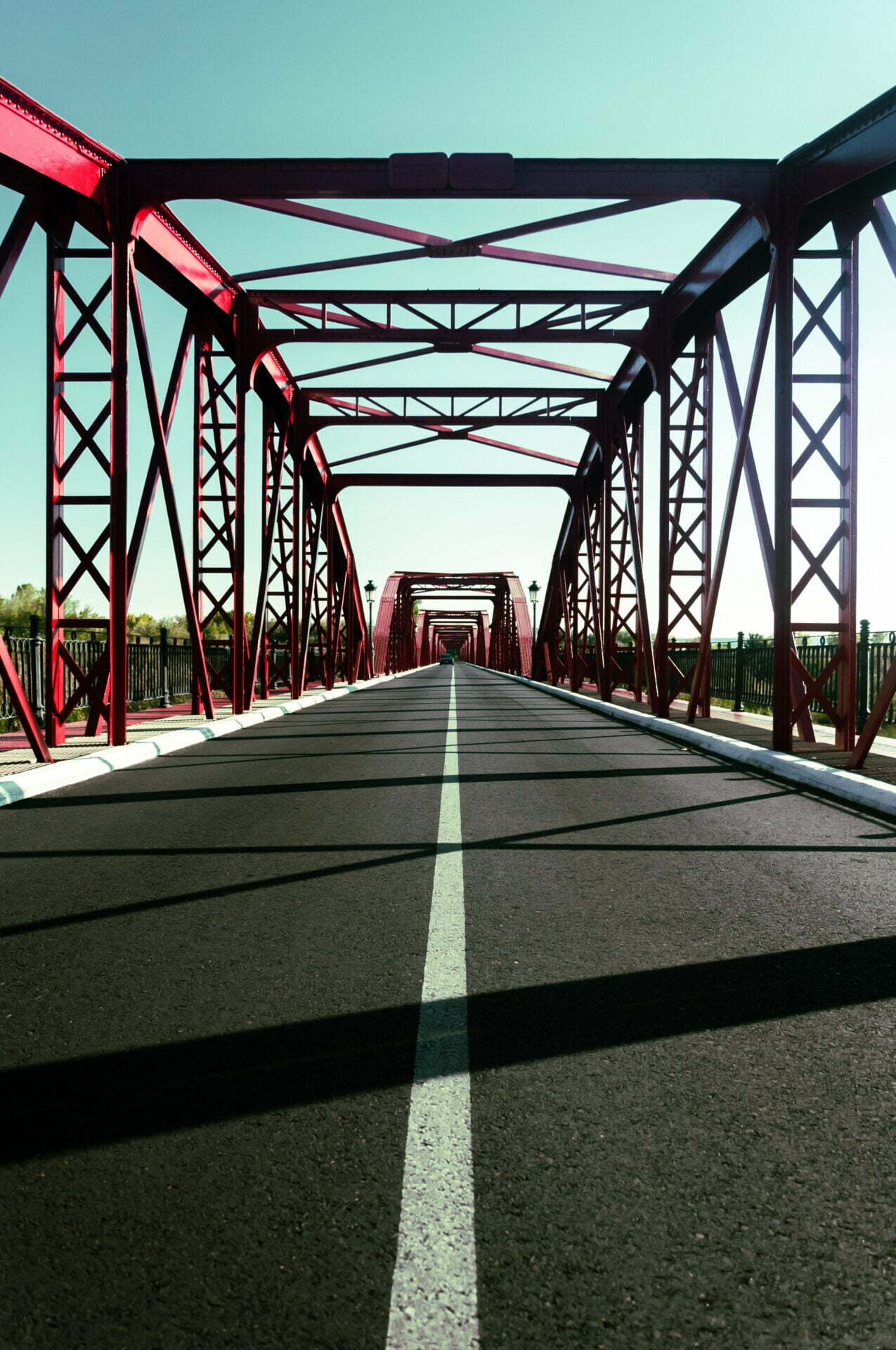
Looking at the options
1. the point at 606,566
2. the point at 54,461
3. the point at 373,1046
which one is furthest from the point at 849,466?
the point at 606,566

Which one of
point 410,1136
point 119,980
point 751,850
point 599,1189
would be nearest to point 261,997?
point 119,980

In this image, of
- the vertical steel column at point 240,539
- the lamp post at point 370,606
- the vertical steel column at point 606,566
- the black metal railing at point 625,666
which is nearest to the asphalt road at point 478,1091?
the black metal railing at point 625,666

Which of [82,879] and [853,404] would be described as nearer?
[82,879]

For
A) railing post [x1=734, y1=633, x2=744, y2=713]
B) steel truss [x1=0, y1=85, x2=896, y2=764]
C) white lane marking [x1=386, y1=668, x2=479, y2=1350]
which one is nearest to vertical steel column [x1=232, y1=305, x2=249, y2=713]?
steel truss [x1=0, y1=85, x2=896, y2=764]

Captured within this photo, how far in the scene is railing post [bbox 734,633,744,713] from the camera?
19.3 m

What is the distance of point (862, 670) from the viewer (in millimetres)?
14312

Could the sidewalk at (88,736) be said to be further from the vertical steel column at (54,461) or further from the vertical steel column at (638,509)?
the vertical steel column at (638,509)

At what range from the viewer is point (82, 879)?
17.4ft

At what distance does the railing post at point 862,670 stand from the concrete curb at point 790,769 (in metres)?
2.32

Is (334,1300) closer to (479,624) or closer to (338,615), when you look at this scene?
(338,615)

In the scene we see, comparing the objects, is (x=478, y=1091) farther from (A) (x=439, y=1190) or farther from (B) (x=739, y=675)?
(B) (x=739, y=675)

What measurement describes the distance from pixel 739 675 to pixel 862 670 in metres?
5.26

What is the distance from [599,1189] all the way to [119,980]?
2037mm

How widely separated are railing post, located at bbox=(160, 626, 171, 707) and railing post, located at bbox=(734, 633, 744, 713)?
10951mm
